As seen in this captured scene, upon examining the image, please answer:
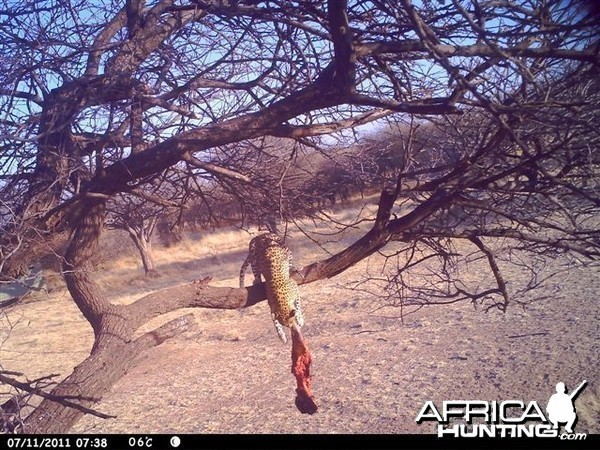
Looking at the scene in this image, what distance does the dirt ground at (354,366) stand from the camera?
282 inches

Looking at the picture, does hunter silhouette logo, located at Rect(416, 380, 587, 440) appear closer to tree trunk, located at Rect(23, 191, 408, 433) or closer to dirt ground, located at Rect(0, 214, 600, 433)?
dirt ground, located at Rect(0, 214, 600, 433)

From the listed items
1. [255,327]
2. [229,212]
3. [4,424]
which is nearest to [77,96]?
[4,424]

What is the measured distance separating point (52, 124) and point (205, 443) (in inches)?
107

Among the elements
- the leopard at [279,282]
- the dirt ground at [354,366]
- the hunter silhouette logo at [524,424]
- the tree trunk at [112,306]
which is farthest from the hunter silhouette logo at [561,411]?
the leopard at [279,282]

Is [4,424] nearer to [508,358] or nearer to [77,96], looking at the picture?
[77,96]

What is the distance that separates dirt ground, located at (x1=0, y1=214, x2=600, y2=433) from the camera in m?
7.16

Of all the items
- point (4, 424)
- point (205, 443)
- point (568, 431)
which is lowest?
point (568, 431)

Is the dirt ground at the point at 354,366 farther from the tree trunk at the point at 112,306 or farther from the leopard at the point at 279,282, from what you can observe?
the leopard at the point at 279,282

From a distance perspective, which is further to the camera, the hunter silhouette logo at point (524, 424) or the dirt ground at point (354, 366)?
the dirt ground at point (354, 366)

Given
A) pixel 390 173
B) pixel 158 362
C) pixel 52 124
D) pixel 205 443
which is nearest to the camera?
pixel 52 124

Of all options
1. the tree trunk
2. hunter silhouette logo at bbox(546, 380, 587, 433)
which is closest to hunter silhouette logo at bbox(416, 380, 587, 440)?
hunter silhouette logo at bbox(546, 380, 587, 433)

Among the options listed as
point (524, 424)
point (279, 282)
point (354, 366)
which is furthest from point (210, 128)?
point (354, 366)

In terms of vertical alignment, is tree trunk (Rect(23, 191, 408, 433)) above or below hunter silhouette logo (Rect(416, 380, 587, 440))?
above

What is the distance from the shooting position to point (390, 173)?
5492 mm
